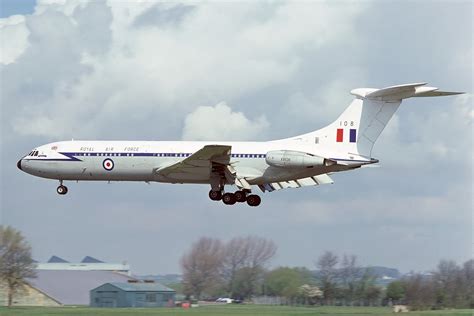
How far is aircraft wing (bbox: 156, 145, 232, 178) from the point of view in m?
70.8

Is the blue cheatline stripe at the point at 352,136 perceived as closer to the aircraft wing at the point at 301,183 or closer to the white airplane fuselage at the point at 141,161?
the white airplane fuselage at the point at 141,161

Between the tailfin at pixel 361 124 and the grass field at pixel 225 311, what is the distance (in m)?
8.52

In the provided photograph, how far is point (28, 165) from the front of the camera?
77.9m

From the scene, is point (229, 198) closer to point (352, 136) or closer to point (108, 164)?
point (108, 164)

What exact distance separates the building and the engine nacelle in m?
12.1

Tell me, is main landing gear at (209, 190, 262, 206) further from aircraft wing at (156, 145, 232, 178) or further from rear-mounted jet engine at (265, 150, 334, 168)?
rear-mounted jet engine at (265, 150, 334, 168)

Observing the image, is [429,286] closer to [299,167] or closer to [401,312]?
[401,312]

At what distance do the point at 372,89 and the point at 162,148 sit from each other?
40.2ft

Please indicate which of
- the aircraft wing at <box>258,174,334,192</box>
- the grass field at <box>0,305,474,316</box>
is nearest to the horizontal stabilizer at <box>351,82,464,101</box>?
the aircraft wing at <box>258,174,334,192</box>

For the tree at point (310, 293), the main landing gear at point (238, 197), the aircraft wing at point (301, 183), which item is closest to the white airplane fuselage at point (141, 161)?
the main landing gear at point (238, 197)

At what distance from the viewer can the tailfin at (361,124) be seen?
72.2m

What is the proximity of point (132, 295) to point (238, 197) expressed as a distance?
9.65 meters

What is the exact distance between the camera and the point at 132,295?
259ft

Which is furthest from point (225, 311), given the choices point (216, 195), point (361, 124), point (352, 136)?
point (361, 124)
